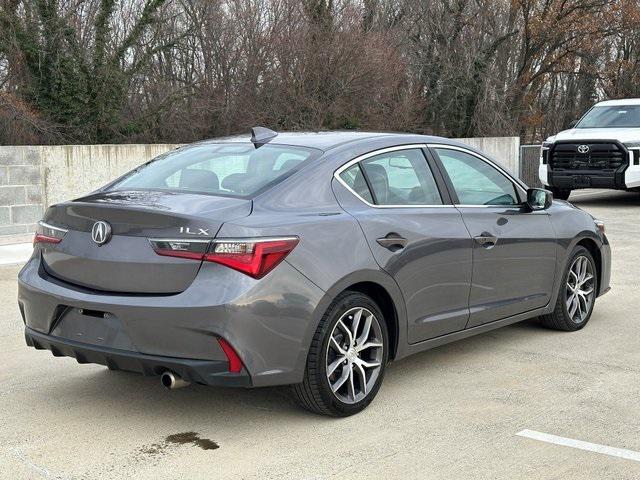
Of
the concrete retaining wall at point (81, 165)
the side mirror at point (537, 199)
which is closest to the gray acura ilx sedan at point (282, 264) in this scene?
the side mirror at point (537, 199)

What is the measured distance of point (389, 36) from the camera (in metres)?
22.3

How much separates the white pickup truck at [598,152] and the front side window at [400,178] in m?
12.6

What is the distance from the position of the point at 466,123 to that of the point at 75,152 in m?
12.4

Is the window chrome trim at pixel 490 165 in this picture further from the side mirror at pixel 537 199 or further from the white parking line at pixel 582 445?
the white parking line at pixel 582 445

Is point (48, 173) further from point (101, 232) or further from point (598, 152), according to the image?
point (598, 152)

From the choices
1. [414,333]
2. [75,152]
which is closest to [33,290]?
[414,333]

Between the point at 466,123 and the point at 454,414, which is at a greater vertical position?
the point at 466,123

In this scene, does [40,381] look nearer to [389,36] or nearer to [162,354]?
[162,354]

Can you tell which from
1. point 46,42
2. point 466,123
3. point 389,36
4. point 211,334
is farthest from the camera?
point 466,123

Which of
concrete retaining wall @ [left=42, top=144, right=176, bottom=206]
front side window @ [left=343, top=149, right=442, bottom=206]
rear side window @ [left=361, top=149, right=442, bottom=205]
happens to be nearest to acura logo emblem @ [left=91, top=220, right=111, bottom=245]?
front side window @ [left=343, top=149, right=442, bottom=206]

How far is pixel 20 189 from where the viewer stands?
45.3 ft

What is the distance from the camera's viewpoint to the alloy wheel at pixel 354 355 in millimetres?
5035

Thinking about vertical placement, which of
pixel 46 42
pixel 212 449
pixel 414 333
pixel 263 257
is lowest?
pixel 212 449

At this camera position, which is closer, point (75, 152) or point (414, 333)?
point (414, 333)
